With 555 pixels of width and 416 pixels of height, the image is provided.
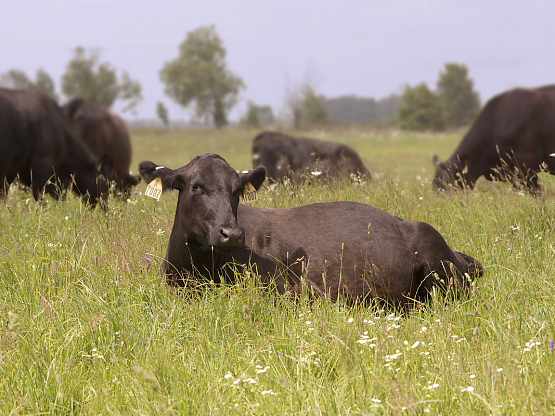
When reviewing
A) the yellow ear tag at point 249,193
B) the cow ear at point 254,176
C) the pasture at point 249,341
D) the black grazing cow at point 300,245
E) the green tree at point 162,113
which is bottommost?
the pasture at point 249,341

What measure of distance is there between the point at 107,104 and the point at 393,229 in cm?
10272

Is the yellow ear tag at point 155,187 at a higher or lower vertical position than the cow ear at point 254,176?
lower

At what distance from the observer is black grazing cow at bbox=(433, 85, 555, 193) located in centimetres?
1012

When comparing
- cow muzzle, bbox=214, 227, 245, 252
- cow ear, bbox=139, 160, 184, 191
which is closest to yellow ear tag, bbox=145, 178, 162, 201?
cow ear, bbox=139, 160, 184, 191

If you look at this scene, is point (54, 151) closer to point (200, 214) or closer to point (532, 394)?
point (200, 214)

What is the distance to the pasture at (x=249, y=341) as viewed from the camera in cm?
295

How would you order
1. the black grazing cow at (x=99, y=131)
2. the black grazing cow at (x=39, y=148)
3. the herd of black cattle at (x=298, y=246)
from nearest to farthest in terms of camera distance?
1. the herd of black cattle at (x=298, y=246)
2. the black grazing cow at (x=39, y=148)
3. the black grazing cow at (x=99, y=131)

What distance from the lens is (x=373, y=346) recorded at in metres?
3.44

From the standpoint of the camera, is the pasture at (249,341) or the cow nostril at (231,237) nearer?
the pasture at (249,341)

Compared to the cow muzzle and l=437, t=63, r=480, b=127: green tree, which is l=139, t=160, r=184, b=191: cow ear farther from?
A: l=437, t=63, r=480, b=127: green tree

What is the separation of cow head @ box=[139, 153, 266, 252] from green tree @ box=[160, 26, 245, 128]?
91.0 m

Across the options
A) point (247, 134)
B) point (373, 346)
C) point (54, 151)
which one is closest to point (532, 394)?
point (373, 346)

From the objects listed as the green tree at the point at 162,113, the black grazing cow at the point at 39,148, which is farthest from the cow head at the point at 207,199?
the green tree at the point at 162,113

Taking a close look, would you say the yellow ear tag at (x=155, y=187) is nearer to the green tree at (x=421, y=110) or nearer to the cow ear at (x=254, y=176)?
the cow ear at (x=254, y=176)
